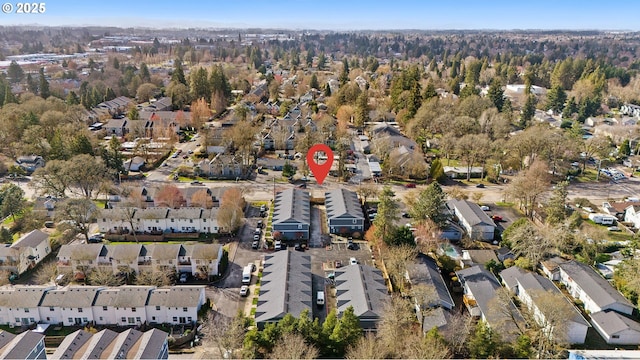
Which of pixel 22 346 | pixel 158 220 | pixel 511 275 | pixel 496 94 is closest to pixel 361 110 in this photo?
pixel 496 94

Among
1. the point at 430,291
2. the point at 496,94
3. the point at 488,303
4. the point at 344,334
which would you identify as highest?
the point at 496,94

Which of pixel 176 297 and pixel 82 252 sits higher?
pixel 82 252

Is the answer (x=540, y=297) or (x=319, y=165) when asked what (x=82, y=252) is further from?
(x=540, y=297)

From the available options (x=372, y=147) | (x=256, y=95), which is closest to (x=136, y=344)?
(x=372, y=147)

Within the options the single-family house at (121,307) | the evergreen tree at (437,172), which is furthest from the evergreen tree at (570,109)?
the single-family house at (121,307)

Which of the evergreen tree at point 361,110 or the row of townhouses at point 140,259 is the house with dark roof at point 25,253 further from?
the evergreen tree at point 361,110

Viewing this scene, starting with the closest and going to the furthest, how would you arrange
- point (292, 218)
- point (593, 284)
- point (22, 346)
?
point (22, 346), point (593, 284), point (292, 218)

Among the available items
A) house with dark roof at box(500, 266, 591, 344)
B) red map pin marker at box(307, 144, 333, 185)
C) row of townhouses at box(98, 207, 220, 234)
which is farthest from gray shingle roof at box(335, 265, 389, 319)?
red map pin marker at box(307, 144, 333, 185)
